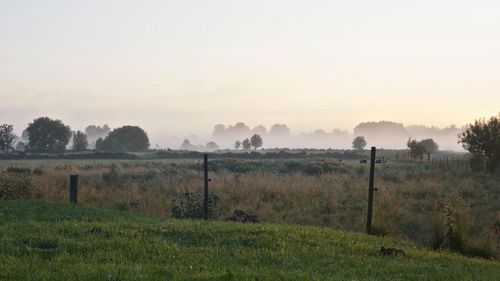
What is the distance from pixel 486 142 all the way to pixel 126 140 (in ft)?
350

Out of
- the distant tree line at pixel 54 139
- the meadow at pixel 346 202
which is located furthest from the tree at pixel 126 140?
the meadow at pixel 346 202

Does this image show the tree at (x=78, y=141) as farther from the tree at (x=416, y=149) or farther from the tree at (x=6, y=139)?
the tree at (x=416, y=149)

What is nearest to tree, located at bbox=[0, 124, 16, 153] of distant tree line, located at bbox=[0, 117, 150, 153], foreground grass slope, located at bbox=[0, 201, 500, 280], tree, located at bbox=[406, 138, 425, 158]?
distant tree line, located at bbox=[0, 117, 150, 153]

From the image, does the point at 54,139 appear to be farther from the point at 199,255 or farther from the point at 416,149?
the point at 199,255

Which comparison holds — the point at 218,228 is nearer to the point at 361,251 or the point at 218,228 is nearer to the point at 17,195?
the point at 361,251

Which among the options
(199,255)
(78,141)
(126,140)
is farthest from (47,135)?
(199,255)

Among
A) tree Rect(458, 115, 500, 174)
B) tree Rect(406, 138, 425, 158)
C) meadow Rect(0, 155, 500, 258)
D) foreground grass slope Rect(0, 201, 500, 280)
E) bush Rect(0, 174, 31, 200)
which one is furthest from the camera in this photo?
tree Rect(406, 138, 425, 158)

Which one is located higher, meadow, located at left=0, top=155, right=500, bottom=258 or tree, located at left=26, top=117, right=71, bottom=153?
tree, located at left=26, top=117, right=71, bottom=153

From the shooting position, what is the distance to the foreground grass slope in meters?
8.55

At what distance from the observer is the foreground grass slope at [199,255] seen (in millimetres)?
8555

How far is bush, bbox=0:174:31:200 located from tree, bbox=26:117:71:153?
96.0 meters

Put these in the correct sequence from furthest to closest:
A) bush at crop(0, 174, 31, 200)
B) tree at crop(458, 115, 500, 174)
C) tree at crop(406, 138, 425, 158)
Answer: tree at crop(406, 138, 425, 158) < tree at crop(458, 115, 500, 174) < bush at crop(0, 174, 31, 200)

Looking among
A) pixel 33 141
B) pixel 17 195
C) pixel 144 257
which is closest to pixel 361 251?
pixel 144 257

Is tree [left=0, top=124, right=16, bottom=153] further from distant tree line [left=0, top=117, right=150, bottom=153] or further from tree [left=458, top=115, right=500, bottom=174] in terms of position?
tree [left=458, top=115, right=500, bottom=174]
